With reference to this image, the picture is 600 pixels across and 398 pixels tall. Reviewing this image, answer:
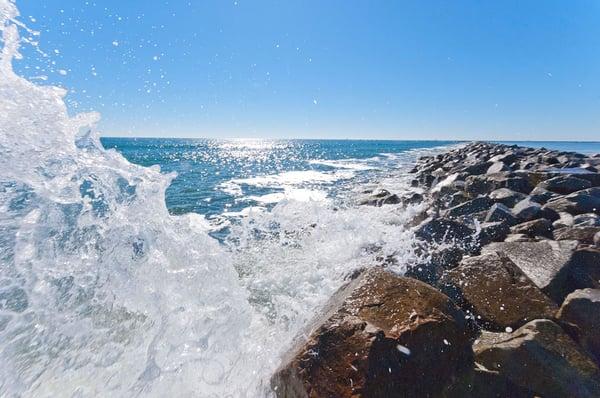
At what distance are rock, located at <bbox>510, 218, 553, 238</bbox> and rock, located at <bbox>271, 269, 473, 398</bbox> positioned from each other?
3336 millimetres

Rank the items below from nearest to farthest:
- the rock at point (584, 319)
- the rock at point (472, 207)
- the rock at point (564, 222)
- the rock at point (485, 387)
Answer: the rock at point (485, 387) < the rock at point (584, 319) < the rock at point (564, 222) < the rock at point (472, 207)

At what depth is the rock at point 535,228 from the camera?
5.32 metres

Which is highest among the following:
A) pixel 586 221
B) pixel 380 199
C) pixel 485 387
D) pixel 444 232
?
pixel 586 221

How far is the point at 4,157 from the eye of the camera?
4.66m

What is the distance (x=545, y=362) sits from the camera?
106 inches

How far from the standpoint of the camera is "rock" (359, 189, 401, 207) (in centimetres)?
1012

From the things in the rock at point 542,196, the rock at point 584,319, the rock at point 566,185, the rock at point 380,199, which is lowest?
the rock at point 380,199

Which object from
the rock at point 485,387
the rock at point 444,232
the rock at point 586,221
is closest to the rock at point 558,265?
the rock at point 444,232

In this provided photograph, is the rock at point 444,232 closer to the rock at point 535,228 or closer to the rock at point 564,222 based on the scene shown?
the rock at point 535,228

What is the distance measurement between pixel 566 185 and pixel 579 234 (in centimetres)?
362

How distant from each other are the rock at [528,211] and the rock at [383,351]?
4.12 m

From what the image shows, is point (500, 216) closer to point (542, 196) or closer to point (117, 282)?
point (542, 196)

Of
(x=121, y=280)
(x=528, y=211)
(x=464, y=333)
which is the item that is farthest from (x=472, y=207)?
(x=121, y=280)

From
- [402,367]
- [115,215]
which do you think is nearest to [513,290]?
[402,367]
